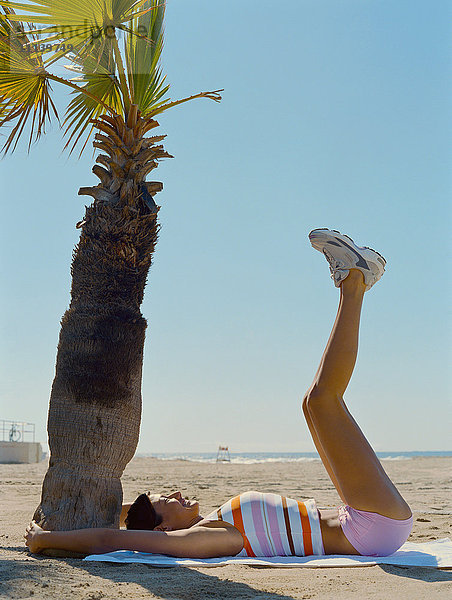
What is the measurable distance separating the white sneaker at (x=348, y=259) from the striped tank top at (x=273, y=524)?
1.60m

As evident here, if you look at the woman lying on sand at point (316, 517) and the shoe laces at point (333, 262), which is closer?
the woman lying on sand at point (316, 517)

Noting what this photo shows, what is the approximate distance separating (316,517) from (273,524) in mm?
300

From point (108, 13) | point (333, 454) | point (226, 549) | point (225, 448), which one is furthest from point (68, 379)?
point (225, 448)

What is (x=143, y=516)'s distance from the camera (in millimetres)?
4207

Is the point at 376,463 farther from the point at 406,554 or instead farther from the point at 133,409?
the point at 133,409

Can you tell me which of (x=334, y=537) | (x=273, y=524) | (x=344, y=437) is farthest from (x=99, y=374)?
(x=334, y=537)

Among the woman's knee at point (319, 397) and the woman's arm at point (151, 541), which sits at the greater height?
the woman's knee at point (319, 397)

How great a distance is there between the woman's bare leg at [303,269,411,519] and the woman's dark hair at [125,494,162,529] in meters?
1.23

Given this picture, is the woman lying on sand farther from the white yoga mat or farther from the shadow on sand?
the shadow on sand

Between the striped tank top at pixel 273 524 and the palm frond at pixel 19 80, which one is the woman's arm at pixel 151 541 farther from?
the palm frond at pixel 19 80

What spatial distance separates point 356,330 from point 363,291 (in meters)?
0.37

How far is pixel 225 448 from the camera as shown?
32.6 metres

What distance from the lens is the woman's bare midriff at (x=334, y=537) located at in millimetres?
3967

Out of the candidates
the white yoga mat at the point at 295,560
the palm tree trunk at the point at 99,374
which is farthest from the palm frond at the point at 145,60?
the white yoga mat at the point at 295,560
